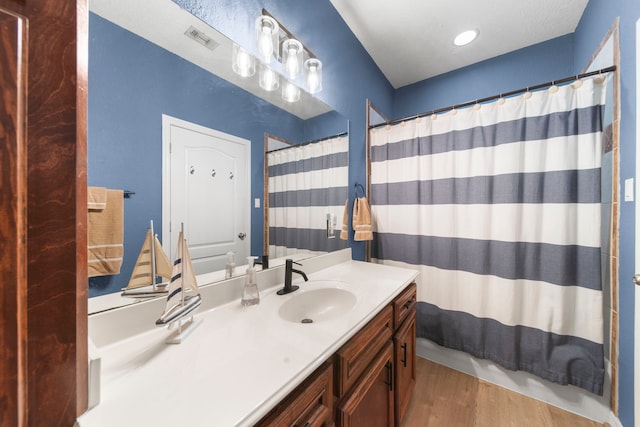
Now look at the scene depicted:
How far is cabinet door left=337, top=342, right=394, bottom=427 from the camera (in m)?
0.74

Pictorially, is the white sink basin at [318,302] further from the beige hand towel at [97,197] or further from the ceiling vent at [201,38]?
the ceiling vent at [201,38]

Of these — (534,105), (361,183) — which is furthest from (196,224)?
(534,105)

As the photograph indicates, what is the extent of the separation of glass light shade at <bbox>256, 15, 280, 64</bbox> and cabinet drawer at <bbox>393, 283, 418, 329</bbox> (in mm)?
1321

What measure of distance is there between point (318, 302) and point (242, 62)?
1161 millimetres

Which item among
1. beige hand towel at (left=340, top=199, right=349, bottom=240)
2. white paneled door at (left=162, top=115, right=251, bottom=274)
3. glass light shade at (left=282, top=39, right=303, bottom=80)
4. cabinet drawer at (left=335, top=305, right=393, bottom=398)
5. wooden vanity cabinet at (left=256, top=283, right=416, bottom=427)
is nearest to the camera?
wooden vanity cabinet at (left=256, top=283, right=416, bottom=427)

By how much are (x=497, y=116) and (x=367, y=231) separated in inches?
44.6

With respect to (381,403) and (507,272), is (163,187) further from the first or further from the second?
(507,272)

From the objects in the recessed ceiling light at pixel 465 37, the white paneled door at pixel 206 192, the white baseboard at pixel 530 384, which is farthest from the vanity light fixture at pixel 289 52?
the white baseboard at pixel 530 384

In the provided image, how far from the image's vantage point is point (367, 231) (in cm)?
180

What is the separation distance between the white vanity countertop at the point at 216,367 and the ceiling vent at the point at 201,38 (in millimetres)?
1016

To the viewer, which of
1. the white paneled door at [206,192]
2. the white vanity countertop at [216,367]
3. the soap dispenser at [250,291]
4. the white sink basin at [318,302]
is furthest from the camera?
the white sink basin at [318,302]

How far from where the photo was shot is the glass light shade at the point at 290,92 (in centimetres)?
126

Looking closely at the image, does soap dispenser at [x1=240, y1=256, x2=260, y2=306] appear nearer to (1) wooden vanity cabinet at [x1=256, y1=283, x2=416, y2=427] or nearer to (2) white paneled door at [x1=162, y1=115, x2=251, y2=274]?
(2) white paneled door at [x1=162, y1=115, x2=251, y2=274]

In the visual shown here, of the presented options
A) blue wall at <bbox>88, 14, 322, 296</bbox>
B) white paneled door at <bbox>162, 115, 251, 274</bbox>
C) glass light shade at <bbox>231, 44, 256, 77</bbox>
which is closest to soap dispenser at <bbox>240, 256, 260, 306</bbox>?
white paneled door at <bbox>162, 115, 251, 274</bbox>
